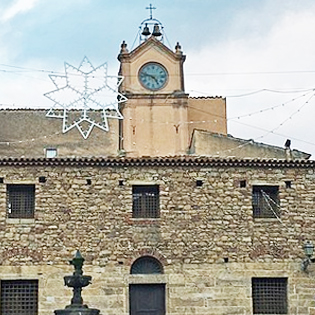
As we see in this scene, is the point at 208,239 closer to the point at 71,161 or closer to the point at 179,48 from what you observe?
the point at 71,161

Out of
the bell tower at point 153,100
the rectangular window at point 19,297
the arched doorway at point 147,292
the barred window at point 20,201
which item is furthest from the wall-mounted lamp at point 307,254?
the bell tower at point 153,100

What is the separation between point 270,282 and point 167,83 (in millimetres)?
15534

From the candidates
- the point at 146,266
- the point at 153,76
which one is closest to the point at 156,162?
the point at 146,266

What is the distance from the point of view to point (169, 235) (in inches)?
1054

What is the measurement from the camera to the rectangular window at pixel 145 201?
2700cm

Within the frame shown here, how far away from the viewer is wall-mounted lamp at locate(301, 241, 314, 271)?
26.6 meters

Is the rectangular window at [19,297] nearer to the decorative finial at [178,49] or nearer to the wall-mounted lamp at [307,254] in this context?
the wall-mounted lamp at [307,254]

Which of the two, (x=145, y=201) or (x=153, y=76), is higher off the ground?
A: (x=153, y=76)

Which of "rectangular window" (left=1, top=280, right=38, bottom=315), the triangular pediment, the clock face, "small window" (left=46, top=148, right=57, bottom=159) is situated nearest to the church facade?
"rectangular window" (left=1, top=280, right=38, bottom=315)

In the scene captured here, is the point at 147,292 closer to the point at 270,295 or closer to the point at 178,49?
the point at 270,295

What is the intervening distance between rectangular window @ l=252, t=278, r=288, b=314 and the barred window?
769 cm

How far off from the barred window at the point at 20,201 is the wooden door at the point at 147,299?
4.18 m

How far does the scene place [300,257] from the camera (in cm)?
2695

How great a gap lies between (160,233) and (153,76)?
14898 millimetres
